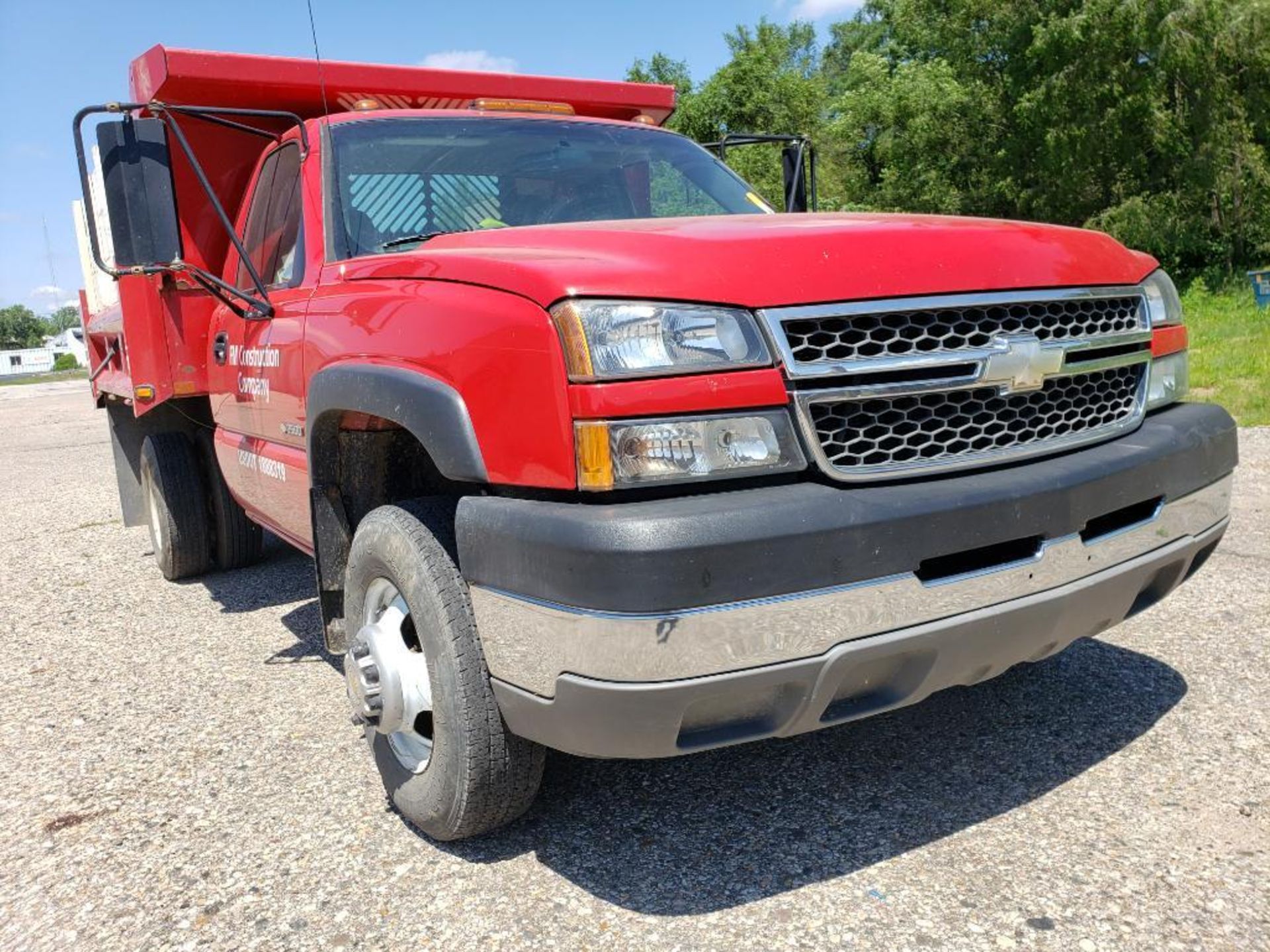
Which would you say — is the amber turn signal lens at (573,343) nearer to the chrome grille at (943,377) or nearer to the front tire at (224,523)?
the chrome grille at (943,377)

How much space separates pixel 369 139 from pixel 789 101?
25.8m

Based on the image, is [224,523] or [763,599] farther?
[224,523]

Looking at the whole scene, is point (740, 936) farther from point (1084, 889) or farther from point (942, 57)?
point (942, 57)

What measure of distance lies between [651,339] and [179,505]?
4.34 m

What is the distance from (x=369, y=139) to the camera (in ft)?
12.0

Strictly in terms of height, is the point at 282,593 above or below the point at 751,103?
below

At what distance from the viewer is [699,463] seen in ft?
6.91

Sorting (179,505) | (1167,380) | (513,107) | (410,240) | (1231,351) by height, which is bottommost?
(1231,351)

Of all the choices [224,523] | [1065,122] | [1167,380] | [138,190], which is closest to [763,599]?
[1167,380]

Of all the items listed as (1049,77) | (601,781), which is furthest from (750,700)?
Result: (1049,77)

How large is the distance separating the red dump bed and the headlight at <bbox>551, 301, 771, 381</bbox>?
2.83m

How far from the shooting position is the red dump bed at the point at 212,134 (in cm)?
451

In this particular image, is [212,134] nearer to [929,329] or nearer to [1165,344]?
[929,329]

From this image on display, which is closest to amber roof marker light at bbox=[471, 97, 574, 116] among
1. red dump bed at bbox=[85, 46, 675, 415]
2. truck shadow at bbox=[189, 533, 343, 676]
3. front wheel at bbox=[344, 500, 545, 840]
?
red dump bed at bbox=[85, 46, 675, 415]
